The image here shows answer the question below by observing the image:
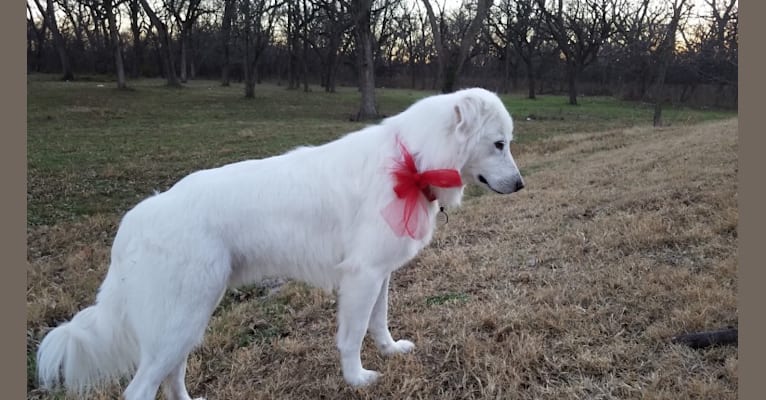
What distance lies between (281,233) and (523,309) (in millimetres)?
2058

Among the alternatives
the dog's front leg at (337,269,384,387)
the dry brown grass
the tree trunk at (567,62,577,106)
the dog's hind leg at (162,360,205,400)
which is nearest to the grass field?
the dry brown grass

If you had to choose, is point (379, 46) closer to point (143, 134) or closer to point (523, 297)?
point (143, 134)

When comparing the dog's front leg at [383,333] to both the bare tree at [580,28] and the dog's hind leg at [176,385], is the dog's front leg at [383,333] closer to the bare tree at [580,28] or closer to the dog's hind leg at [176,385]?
the dog's hind leg at [176,385]

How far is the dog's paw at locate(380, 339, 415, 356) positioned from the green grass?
658cm

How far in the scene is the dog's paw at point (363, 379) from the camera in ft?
11.3

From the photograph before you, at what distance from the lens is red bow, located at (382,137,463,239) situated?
320 centimetres

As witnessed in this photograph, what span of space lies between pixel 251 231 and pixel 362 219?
0.66 m

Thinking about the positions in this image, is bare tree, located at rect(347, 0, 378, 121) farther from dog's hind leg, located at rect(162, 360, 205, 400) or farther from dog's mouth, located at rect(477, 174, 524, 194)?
dog's hind leg, located at rect(162, 360, 205, 400)

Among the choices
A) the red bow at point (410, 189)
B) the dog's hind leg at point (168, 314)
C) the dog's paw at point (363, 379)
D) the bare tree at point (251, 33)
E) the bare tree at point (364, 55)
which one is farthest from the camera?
the bare tree at point (251, 33)

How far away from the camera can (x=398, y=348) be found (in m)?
3.84

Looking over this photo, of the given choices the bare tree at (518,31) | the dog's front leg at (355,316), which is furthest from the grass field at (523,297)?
the bare tree at (518,31)

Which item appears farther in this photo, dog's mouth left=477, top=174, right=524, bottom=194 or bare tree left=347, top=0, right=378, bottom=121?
bare tree left=347, top=0, right=378, bottom=121

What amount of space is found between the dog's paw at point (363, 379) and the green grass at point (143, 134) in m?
6.73

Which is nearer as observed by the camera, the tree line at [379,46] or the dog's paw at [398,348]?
the dog's paw at [398,348]
